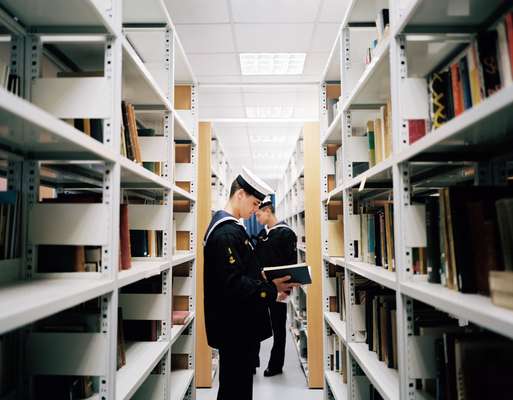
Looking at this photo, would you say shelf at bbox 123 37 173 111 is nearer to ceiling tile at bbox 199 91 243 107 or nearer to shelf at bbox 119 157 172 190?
shelf at bbox 119 157 172 190

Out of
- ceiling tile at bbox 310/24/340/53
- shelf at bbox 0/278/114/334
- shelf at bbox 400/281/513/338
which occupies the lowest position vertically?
shelf at bbox 400/281/513/338

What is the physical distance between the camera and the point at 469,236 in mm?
993

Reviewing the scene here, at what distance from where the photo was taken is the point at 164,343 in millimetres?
1963

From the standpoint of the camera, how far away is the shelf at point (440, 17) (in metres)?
1.09

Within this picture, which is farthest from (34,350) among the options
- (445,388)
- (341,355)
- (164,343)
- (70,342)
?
(341,355)

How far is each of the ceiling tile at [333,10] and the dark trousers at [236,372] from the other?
2546mm

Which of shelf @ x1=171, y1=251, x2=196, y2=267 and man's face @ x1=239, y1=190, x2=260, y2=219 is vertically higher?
man's face @ x1=239, y1=190, x2=260, y2=219

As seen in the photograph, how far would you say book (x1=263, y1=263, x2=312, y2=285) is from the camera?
2.33m

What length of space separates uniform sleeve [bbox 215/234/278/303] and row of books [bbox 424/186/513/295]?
112 centimetres

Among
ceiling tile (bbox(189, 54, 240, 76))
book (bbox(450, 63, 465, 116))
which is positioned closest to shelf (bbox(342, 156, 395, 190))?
book (bbox(450, 63, 465, 116))

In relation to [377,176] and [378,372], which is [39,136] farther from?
[378,372]

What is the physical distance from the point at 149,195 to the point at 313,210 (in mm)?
1475

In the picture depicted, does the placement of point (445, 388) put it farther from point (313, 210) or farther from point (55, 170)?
point (313, 210)

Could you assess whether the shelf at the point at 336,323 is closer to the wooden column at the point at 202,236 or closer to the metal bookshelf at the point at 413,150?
the metal bookshelf at the point at 413,150
